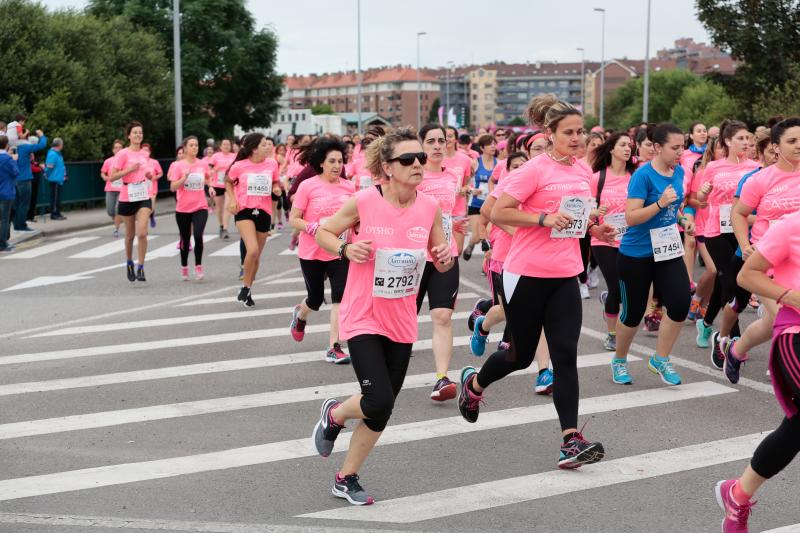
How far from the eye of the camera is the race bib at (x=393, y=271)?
5336mm

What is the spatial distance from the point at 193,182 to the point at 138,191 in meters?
0.82

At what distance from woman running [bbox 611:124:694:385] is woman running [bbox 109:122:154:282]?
7.82m

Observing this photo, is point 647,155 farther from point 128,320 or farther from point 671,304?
point 128,320

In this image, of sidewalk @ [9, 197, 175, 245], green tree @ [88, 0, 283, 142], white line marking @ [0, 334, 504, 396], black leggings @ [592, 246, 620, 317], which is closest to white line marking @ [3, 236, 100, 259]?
sidewalk @ [9, 197, 175, 245]

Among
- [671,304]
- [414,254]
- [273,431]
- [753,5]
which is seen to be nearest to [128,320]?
[273,431]

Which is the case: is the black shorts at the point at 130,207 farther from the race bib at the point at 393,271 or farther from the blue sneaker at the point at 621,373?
the race bib at the point at 393,271

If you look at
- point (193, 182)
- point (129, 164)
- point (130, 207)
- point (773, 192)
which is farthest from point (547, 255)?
point (130, 207)

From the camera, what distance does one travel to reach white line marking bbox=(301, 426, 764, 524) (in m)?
5.21

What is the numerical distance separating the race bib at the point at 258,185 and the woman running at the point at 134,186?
256 centimetres

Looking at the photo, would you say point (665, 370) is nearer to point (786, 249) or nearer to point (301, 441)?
point (301, 441)

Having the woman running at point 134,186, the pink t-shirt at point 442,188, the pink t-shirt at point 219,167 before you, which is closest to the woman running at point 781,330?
the pink t-shirt at point 442,188

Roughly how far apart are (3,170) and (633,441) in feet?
48.0

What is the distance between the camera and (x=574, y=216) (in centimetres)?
621

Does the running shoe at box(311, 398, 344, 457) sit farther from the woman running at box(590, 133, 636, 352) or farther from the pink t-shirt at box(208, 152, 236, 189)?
the pink t-shirt at box(208, 152, 236, 189)
